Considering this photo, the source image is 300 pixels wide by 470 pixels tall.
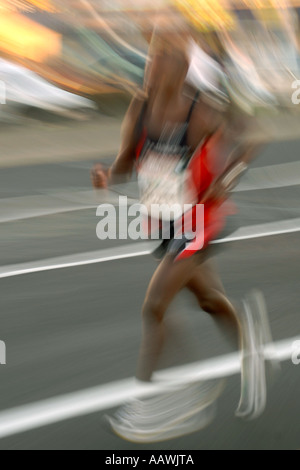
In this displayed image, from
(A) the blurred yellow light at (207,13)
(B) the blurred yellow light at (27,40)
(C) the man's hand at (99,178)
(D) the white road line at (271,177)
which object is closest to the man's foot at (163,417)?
(C) the man's hand at (99,178)


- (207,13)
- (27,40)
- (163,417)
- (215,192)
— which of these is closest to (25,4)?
(207,13)

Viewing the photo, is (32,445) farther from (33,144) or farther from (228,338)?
(33,144)

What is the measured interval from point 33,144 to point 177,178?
8.92 metres

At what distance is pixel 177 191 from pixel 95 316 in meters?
2.13

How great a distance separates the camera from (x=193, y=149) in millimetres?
3414

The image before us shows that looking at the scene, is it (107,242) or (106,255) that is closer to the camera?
(106,255)

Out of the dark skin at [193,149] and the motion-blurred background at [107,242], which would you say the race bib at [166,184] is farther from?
the motion-blurred background at [107,242]

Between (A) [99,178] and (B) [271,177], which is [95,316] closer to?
(A) [99,178]

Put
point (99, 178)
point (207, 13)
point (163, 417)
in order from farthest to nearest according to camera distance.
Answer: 1. point (163, 417)
2. point (99, 178)
3. point (207, 13)

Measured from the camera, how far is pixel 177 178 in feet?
11.3

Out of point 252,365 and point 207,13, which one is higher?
point 207,13

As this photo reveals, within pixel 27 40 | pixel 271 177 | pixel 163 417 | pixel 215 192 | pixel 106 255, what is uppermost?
pixel 271 177

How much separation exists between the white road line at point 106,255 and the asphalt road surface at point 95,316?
2 centimetres

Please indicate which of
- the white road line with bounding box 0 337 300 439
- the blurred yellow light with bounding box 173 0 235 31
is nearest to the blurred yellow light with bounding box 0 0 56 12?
the blurred yellow light with bounding box 173 0 235 31
